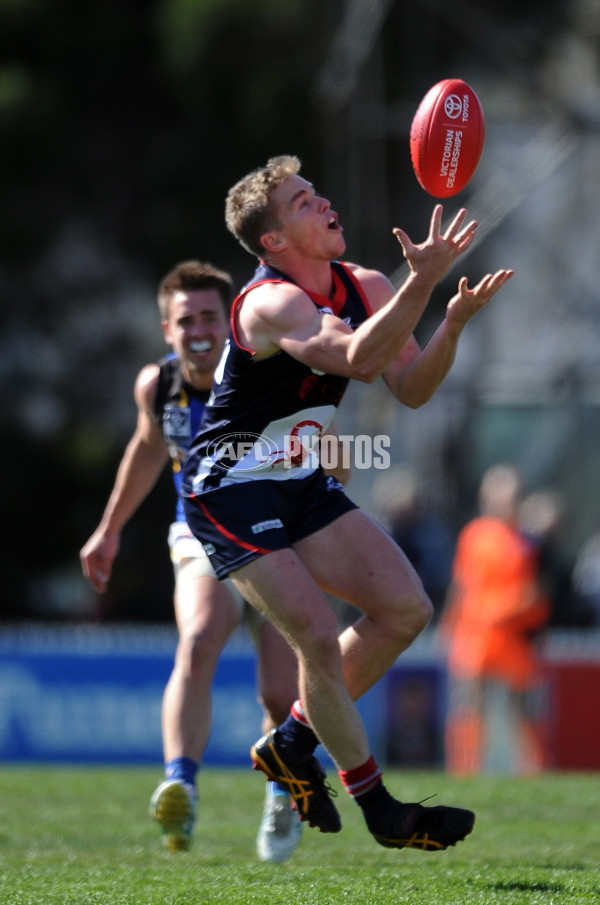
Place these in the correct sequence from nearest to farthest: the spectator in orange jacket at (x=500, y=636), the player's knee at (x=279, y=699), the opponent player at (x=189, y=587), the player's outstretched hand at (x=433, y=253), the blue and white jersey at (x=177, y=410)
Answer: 1. the player's outstretched hand at (x=433, y=253)
2. the opponent player at (x=189, y=587)
3. the player's knee at (x=279, y=699)
4. the blue and white jersey at (x=177, y=410)
5. the spectator in orange jacket at (x=500, y=636)

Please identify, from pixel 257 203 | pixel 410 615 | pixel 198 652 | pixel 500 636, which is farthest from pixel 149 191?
pixel 410 615

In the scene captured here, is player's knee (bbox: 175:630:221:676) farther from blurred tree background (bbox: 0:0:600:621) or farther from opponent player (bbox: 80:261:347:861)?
blurred tree background (bbox: 0:0:600:621)

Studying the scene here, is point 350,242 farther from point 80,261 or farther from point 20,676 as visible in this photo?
point 80,261

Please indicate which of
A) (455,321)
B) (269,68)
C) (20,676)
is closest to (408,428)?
(269,68)

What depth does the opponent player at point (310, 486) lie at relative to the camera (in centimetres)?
444

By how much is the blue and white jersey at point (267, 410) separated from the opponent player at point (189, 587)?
2.71 feet

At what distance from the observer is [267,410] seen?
4715mm

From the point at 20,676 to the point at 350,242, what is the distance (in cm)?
495

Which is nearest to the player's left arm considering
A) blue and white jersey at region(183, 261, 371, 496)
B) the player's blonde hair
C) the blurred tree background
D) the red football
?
blue and white jersey at region(183, 261, 371, 496)

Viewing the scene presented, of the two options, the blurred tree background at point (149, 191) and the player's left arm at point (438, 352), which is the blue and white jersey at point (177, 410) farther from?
the blurred tree background at point (149, 191)

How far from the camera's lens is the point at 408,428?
15.9 m

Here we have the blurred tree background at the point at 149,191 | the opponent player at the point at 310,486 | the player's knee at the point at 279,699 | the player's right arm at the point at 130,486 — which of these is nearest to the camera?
the opponent player at the point at 310,486

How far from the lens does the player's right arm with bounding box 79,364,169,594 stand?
19.9ft

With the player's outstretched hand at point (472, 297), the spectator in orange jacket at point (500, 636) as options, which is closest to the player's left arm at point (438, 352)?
the player's outstretched hand at point (472, 297)
